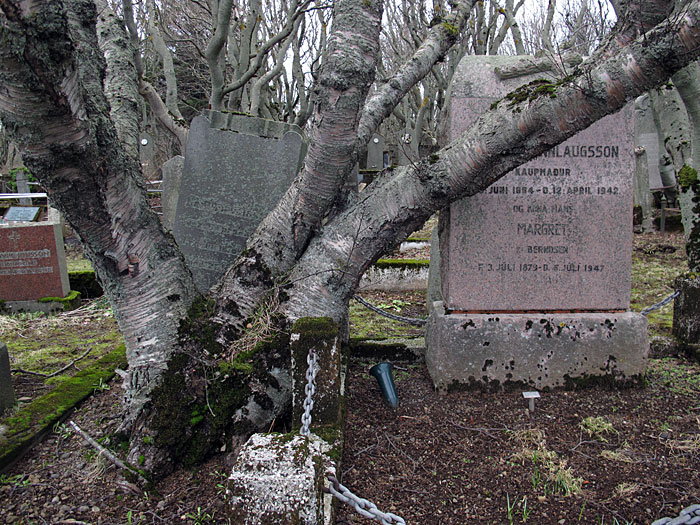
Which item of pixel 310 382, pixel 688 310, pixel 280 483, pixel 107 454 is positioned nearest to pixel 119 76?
pixel 107 454

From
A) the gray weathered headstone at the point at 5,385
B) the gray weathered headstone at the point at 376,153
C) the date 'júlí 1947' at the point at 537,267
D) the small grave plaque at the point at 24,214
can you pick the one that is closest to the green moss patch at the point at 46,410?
the gray weathered headstone at the point at 5,385

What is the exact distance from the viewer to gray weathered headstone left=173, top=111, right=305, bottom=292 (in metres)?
4.95

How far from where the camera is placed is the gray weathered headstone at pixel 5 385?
11.9 feet

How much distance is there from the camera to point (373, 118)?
4016 millimetres

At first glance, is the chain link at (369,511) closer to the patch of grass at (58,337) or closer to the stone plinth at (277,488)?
the stone plinth at (277,488)

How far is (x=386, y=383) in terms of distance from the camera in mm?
3564

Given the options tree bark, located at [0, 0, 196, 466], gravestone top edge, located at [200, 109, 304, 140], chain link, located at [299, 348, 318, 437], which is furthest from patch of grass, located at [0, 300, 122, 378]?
chain link, located at [299, 348, 318, 437]

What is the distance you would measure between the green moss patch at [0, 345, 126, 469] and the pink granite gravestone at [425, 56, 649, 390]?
9.00 ft

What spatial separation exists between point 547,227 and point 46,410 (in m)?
4.00

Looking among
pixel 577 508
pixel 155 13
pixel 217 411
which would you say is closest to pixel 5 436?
pixel 217 411

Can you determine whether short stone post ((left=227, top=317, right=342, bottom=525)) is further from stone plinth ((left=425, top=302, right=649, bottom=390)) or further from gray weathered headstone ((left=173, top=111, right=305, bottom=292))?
gray weathered headstone ((left=173, top=111, right=305, bottom=292))

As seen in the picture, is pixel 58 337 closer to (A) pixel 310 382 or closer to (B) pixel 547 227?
(A) pixel 310 382

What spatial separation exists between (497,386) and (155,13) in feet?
29.2

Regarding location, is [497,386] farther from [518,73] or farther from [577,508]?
[518,73]
